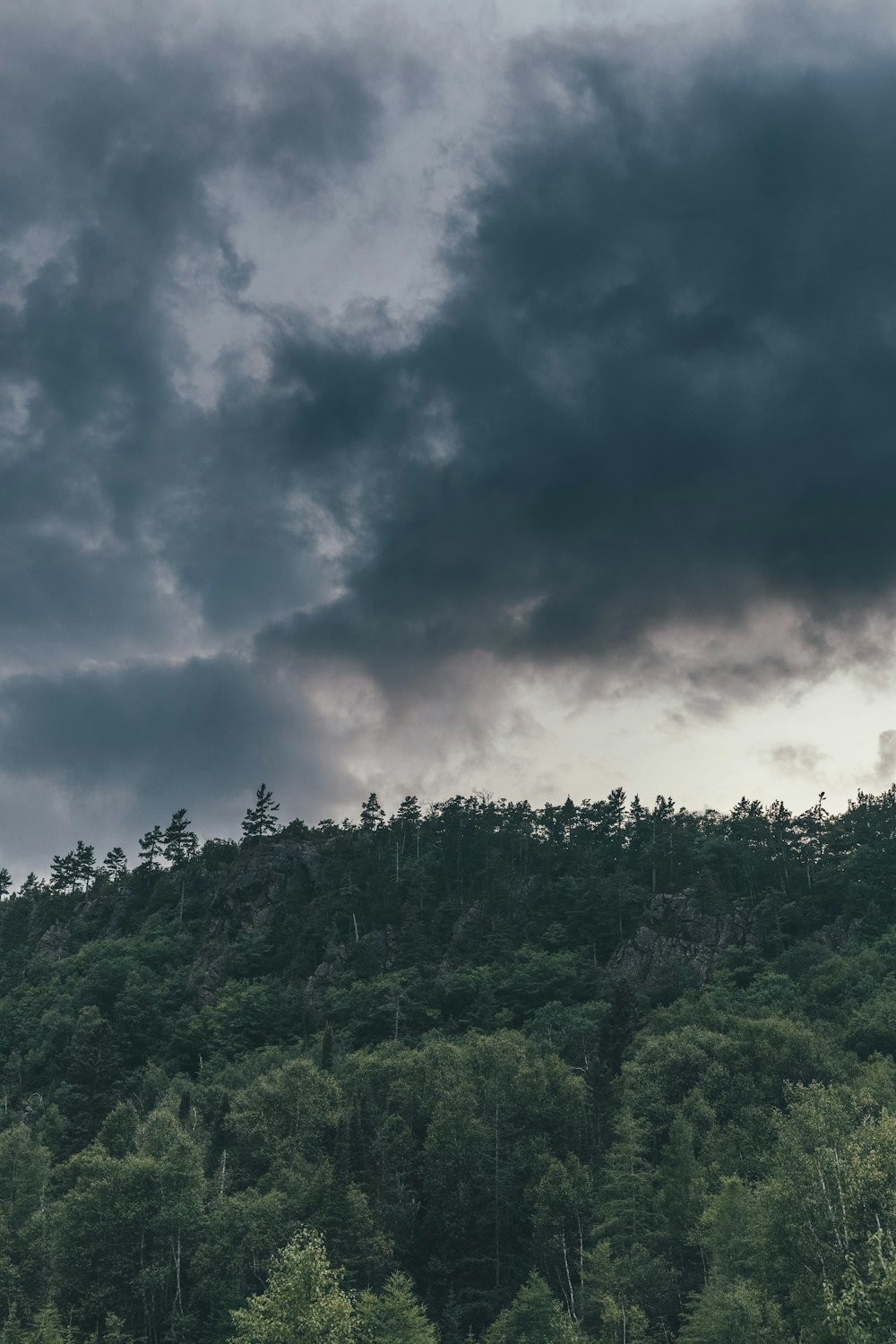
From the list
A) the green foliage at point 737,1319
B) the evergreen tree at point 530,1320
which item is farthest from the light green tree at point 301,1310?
the green foliage at point 737,1319

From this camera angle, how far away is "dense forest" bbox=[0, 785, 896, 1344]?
69125mm

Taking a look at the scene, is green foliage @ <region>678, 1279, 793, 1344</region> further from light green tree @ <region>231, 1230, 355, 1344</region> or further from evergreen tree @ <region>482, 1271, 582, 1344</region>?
light green tree @ <region>231, 1230, 355, 1344</region>

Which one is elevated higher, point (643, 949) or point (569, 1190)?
point (643, 949)

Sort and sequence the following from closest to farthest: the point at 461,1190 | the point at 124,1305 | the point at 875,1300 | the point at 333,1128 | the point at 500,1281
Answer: the point at 875,1300, the point at 124,1305, the point at 500,1281, the point at 461,1190, the point at 333,1128

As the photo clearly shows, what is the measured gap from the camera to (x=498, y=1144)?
11312cm

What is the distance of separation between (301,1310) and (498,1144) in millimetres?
50473

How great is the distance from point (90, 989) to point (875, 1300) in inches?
6556

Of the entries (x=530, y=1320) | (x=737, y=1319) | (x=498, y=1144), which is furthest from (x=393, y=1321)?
(x=498, y=1144)

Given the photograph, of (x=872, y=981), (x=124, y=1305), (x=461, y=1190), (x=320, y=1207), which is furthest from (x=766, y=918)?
(x=124, y=1305)

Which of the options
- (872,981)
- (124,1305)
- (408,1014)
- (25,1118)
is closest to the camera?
(124,1305)

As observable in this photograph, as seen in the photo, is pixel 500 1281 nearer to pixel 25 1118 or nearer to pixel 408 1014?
pixel 408 1014

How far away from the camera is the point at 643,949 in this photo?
584 feet

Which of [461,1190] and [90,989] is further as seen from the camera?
[90,989]

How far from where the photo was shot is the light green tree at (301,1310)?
64438 mm
